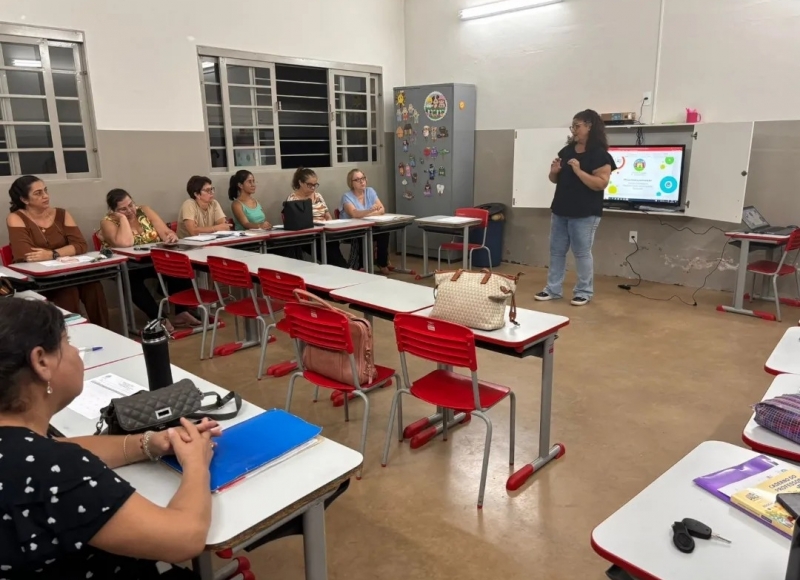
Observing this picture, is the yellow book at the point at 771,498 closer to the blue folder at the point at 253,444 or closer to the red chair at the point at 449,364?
the blue folder at the point at 253,444

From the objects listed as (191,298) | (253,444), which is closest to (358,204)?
(191,298)

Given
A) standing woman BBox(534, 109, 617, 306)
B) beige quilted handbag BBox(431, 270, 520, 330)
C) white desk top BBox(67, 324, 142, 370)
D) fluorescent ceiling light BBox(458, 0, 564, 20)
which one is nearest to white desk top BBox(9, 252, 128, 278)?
white desk top BBox(67, 324, 142, 370)

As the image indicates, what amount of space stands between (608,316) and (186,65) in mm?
4541

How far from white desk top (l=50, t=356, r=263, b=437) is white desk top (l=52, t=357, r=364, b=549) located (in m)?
0.04

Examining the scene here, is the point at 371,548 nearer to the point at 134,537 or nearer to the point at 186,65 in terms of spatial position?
the point at 134,537

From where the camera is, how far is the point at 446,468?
9.10 feet

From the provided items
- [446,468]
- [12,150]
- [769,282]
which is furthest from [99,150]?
[769,282]

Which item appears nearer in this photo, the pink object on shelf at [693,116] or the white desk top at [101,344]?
the white desk top at [101,344]

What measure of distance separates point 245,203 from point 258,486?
4.79 m

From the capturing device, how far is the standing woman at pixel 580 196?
16.5ft

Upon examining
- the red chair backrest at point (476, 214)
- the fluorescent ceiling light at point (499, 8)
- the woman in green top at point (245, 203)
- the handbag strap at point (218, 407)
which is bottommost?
the handbag strap at point (218, 407)

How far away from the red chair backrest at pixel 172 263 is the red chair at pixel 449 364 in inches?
82.0

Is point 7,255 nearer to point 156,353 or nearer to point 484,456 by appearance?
point 156,353

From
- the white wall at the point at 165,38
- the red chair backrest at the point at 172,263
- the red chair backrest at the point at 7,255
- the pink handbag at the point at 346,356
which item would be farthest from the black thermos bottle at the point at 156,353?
the white wall at the point at 165,38
